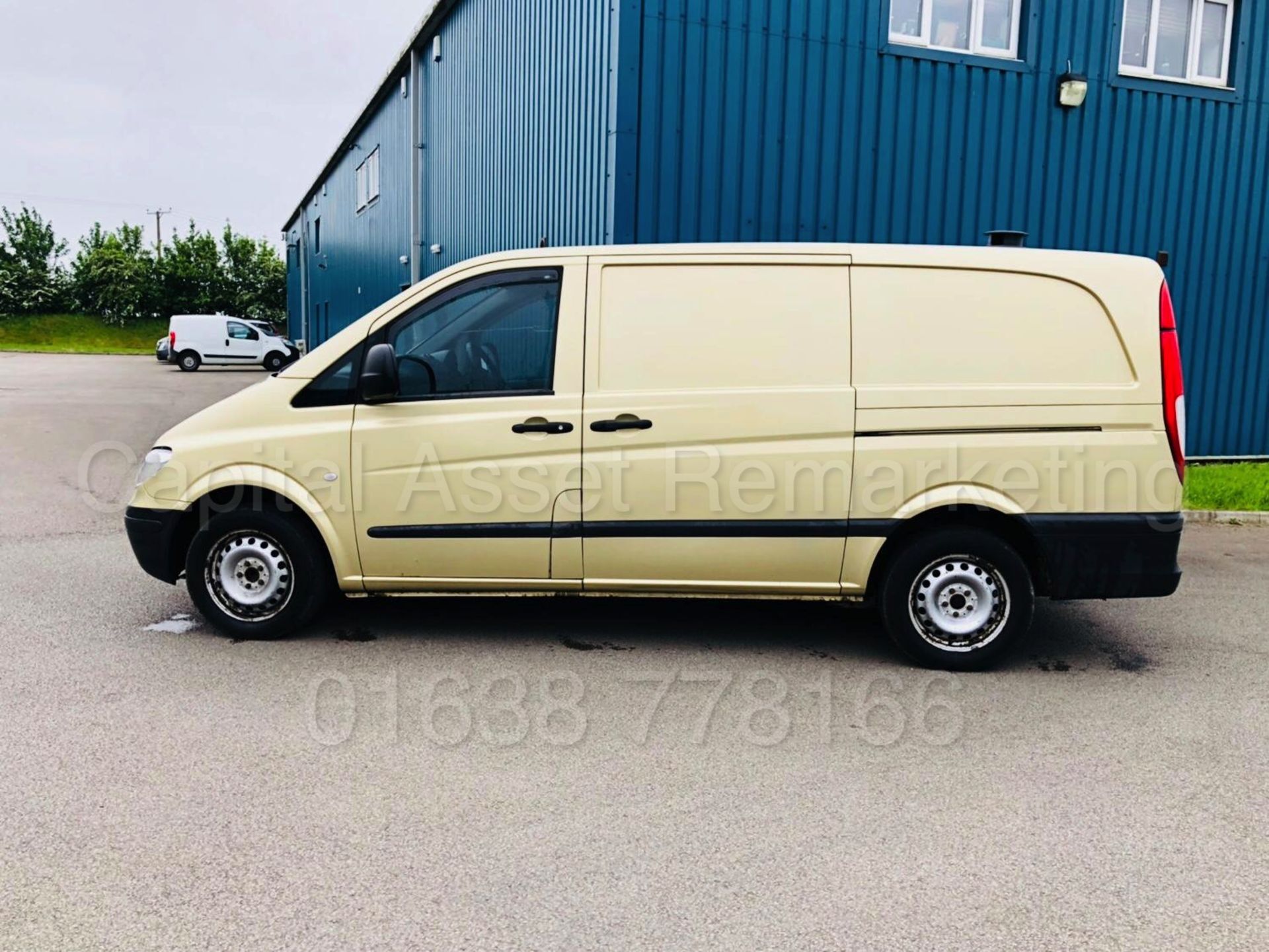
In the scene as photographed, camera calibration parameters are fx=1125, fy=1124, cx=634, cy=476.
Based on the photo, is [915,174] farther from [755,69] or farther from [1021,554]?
[1021,554]

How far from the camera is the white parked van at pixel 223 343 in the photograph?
38031 mm

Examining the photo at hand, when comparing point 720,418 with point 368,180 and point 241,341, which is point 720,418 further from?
point 241,341

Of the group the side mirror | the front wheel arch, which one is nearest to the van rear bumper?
the side mirror

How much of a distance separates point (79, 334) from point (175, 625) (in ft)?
179

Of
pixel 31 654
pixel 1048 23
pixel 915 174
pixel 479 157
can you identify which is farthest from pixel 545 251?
pixel 479 157

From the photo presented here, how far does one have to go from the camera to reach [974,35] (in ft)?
36.2

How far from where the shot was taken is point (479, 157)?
1481cm

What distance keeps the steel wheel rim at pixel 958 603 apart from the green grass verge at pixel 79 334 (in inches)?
2038

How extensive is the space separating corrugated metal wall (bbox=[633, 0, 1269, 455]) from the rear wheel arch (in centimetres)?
528

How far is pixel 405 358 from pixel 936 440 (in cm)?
258

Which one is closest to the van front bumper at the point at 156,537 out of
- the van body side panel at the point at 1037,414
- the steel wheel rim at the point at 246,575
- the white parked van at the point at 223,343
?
the steel wheel rim at the point at 246,575

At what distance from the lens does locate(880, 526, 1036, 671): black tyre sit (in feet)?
17.3

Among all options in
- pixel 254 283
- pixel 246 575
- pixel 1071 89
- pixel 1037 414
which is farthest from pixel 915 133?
pixel 254 283

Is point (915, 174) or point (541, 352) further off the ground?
point (915, 174)
